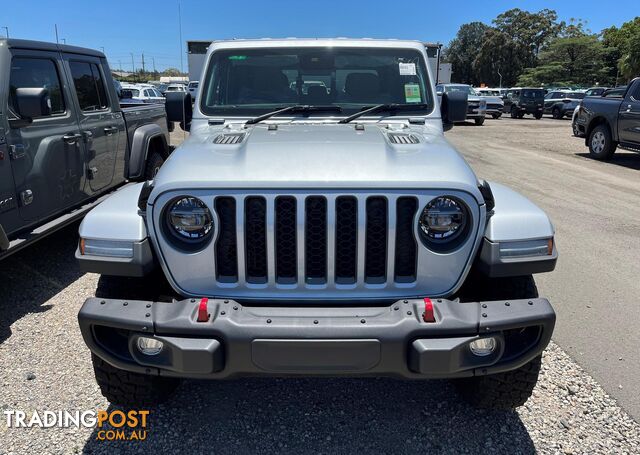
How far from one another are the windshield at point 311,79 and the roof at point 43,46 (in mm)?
1790

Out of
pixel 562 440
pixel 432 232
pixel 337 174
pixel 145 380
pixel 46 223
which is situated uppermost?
pixel 337 174

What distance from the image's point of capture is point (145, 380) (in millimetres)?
2617

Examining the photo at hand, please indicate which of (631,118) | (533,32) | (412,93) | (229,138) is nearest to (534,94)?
(631,118)

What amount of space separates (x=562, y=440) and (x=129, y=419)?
2.27m

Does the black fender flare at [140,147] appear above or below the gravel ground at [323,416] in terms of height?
above

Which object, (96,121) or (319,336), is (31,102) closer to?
(96,121)

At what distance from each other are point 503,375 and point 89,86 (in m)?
4.95

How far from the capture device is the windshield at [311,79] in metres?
3.66

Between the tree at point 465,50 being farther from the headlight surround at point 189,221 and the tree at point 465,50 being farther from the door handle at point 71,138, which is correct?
the headlight surround at point 189,221

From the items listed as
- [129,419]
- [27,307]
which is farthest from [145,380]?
[27,307]

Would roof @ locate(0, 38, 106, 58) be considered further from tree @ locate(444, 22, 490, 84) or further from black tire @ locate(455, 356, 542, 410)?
tree @ locate(444, 22, 490, 84)

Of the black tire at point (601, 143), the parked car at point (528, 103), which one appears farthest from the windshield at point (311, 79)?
the parked car at point (528, 103)

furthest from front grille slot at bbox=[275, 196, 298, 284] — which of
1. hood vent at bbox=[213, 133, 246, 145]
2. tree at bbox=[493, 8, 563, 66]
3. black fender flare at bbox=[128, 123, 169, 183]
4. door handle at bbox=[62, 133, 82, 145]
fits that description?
tree at bbox=[493, 8, 563, 66]

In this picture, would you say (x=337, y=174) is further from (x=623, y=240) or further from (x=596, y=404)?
(x=623, y=240)
